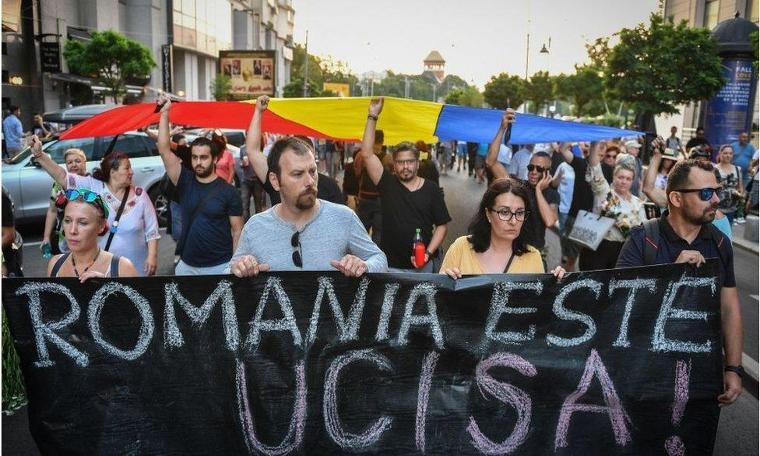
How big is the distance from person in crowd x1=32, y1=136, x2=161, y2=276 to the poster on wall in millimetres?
42147

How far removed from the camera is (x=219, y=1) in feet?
191

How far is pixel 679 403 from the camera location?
126 inches

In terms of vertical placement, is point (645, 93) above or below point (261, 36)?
below

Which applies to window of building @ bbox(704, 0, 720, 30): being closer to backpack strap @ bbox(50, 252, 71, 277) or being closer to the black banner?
the black banner

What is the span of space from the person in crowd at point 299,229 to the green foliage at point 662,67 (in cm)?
2473

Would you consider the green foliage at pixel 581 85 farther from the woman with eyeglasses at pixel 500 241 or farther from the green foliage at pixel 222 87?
the woman with eyeglasses at pixel 500 241

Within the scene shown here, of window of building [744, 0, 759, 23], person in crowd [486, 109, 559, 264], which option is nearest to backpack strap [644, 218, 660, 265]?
person in crowd [486, 109, 559, 264]

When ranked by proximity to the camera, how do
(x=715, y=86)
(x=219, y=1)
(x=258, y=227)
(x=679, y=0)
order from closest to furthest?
(x=258, y=227) < (x=715, y=86) < (x=679, y=0) < (x=219, y=1)

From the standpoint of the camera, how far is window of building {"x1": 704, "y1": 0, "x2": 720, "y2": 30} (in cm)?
3801

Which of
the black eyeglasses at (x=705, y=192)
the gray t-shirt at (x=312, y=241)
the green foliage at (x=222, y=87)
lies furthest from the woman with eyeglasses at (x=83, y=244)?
the green foliage at (x=222, y=87)

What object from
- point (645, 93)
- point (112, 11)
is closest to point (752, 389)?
point (645, 93)

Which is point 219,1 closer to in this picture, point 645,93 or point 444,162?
point 444,162

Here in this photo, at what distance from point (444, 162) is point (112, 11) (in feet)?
66.9

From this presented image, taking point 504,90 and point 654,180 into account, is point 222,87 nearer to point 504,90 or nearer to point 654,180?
point 504,90
